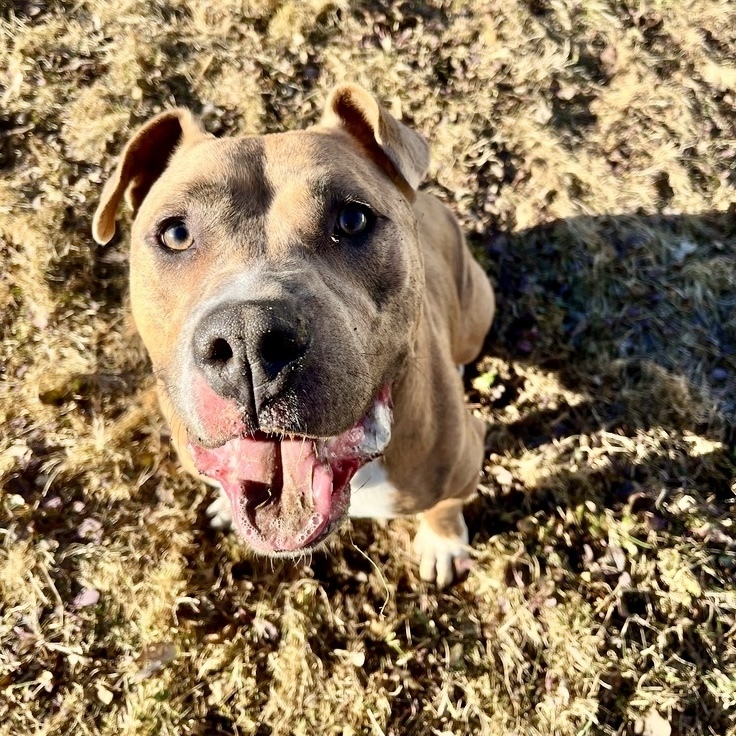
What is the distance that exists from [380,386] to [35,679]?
10.6 ft

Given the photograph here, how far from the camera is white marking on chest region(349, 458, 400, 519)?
311 cm

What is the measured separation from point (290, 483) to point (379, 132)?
1512 millimetres

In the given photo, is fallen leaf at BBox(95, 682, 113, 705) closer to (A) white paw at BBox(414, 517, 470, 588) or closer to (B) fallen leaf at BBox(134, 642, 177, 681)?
(B) fallen leaf at BBox(134, 642, 177, 681)

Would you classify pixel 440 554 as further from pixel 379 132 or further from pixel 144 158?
pixel 144 158

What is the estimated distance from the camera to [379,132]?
2.81 meters

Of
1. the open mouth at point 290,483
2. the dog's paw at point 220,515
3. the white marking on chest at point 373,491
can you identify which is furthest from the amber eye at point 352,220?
the dog's paw at point 220,515

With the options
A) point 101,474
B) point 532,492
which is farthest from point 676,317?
point 101,474

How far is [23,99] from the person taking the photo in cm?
558

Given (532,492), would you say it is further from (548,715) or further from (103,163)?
(103,163)

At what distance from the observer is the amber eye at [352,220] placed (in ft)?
8.58

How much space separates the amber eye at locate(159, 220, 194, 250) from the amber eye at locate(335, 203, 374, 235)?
0.62m

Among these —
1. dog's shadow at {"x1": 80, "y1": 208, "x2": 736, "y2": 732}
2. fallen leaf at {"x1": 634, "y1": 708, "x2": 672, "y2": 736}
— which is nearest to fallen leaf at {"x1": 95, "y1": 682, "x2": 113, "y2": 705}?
dog's shadow at {"x1": 80, "y1": 208, "x2": 736, "y2": 732}

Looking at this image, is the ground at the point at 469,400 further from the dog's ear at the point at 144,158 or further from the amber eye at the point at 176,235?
the amber eye at the point at 176,235

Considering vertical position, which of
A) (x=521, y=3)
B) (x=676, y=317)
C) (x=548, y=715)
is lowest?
(x=548, y=715)
